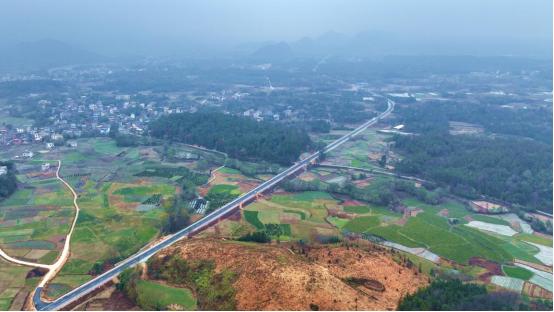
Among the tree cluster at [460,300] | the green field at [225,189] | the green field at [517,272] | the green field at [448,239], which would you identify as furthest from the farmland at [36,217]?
the green field at [517,272]

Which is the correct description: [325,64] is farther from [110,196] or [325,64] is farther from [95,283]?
[95,283]

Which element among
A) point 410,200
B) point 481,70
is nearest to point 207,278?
point 410,200

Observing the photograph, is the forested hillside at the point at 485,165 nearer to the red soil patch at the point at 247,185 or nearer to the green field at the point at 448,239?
the green field at the point at 448,239

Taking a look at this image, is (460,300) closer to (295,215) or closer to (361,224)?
(361,224)

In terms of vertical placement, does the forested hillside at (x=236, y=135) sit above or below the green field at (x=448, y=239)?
above

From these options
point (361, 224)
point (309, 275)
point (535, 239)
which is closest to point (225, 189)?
point (361, 224)

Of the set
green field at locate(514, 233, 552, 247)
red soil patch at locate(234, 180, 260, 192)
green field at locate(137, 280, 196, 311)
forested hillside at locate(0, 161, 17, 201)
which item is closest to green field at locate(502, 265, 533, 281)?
green field at locate(514, 233, 552, 247)
